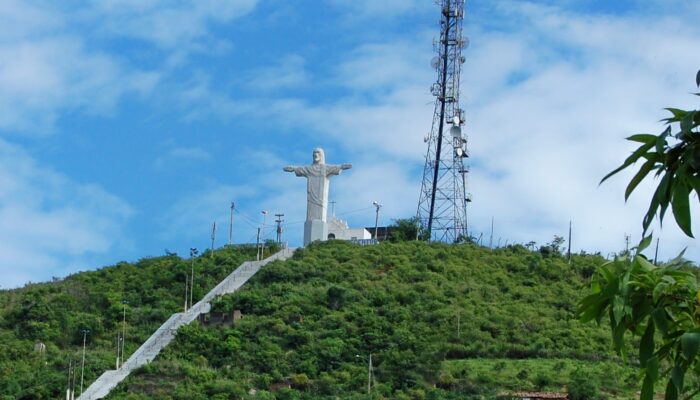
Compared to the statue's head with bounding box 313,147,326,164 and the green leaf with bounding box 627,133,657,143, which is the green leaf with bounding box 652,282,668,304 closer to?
the green leaf with bounding box 627,133,657,143

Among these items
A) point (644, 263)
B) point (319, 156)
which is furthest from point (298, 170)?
point (644, 263)

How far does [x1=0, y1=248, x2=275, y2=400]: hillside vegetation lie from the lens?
33406 mm

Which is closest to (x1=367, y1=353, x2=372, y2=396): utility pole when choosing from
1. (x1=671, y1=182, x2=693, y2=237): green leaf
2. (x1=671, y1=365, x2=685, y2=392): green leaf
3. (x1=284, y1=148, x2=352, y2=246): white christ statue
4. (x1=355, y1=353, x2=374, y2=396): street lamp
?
(x1=355, y1=353, x2=374, y2=396): street lamp

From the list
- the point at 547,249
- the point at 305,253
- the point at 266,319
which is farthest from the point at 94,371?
the point at 547,249

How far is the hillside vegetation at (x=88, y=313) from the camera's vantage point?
33406 millimetres

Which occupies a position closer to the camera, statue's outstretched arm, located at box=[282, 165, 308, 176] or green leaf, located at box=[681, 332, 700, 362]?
green leaf, located at box=[681, 332, 700, 362]

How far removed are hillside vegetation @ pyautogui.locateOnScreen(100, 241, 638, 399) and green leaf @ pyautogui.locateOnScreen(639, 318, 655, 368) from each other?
2310 cm

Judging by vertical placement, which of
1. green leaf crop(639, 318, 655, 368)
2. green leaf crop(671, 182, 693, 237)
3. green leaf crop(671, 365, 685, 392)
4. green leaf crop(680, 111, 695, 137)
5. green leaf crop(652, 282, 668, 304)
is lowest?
green leaf crop(671, 365, 685, 392)

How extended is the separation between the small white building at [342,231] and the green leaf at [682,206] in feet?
144

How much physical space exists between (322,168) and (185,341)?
11.7m

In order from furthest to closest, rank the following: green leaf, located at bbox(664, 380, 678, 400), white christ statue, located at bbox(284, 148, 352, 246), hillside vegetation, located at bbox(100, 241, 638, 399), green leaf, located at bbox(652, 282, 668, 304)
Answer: white christ statue, located at bbox(284, 148, 352, 246) → hillside vegetation, located at bbox(100, 241, 638, 399) → green leaf, located at bbox(652, 282, 668, 304) → green leaf, located at bbox(664, 380, 678, 400)

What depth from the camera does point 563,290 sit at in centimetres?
4103

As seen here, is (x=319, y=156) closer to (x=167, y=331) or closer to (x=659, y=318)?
(x=167, y=331)

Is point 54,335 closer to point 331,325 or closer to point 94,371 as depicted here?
point 94,371
